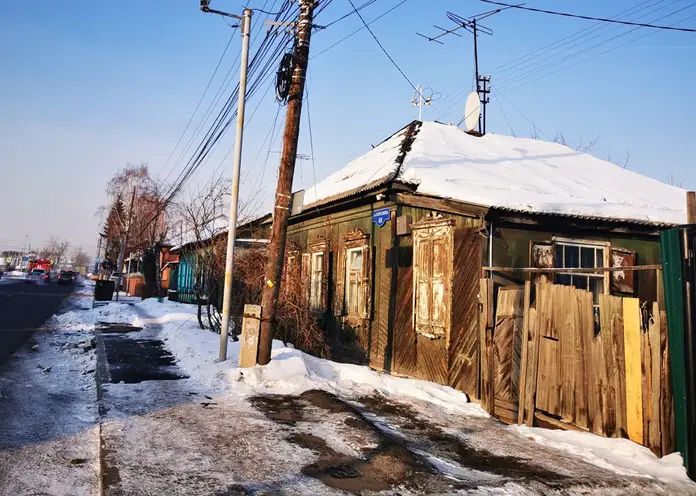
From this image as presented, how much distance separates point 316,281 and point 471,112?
6.28 metres

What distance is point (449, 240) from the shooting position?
847cm

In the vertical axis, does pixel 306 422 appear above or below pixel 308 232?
below

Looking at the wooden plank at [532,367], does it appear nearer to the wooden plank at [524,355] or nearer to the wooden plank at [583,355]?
the wooden plank at [524,355]

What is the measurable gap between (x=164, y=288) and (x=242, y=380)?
3646 cm

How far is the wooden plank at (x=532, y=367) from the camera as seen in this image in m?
6.30

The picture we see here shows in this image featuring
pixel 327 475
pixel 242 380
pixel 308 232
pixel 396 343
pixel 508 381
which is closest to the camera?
pixel 327 475

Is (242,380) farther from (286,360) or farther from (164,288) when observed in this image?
(164,288)

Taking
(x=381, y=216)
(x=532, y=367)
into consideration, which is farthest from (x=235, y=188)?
(x=532, y=367)

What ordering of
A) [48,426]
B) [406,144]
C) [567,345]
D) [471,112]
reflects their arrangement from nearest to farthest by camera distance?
[48,426] < [567,345] < [406,144] < [471,112]

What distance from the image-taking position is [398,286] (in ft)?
31.6

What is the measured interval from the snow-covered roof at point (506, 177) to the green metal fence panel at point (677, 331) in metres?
2.96

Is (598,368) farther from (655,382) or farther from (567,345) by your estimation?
(655,382)

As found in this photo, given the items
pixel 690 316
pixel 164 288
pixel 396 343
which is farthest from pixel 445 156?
pixel 164 288

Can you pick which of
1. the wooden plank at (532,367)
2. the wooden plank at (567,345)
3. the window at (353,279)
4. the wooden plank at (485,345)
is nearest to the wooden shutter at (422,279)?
the wooden plank at (485,345)
